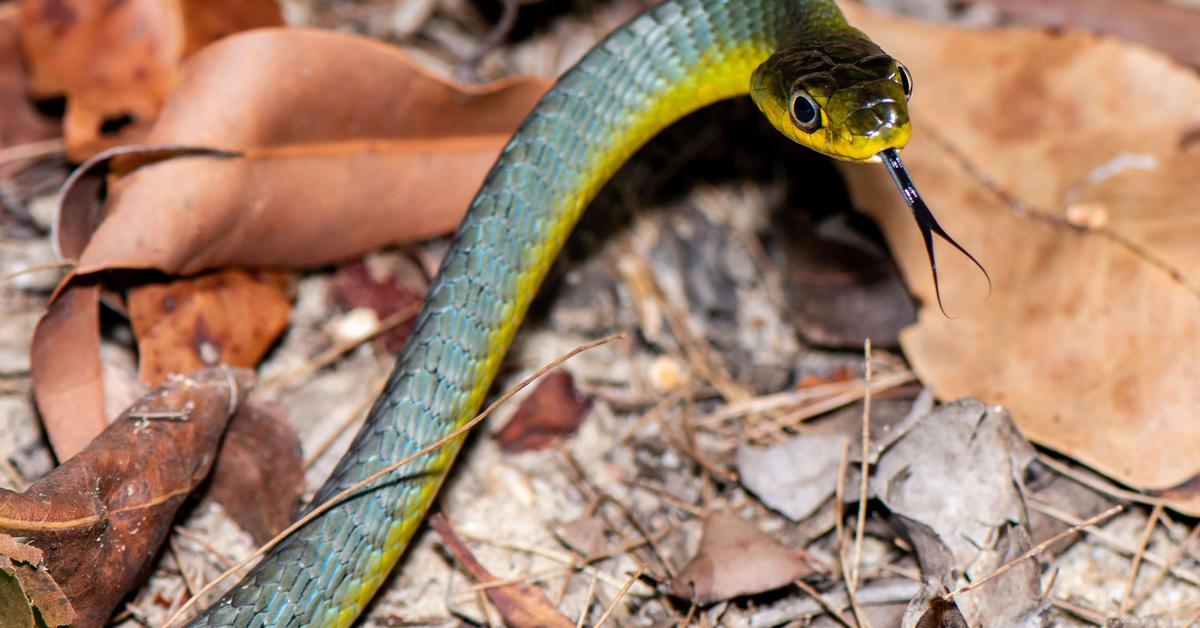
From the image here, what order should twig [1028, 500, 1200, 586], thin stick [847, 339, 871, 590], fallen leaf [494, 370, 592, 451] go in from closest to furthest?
1. thin stick [847, 339, 871, 590]
2. twig [1028, 500, 1200, 586]
3. fallen leaf [494, 370, 592, 451]

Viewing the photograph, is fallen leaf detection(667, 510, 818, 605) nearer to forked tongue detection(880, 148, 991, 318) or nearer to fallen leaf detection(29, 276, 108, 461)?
forked tongue detection(880, 148, 991, 318)

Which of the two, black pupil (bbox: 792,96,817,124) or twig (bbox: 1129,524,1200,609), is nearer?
black pupil (bbox: 792,96,817,124)

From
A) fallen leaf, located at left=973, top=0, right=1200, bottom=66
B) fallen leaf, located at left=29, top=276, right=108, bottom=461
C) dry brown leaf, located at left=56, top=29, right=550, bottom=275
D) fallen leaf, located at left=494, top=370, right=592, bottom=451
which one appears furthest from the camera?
fallen leaf, located at left=973, top=0, right=1200, bottom=66

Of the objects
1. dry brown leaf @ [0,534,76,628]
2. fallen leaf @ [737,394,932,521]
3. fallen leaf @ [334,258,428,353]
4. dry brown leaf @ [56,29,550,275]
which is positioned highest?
dry brown leaf @ [56,29,550,275]

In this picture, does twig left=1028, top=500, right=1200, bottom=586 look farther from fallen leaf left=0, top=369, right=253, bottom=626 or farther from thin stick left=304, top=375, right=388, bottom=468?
fallen leaf left=0, top=369, right=253, bottom=626

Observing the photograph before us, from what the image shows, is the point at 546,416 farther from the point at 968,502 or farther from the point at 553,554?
the point at 968,502

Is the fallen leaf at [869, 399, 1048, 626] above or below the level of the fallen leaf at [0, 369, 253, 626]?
below

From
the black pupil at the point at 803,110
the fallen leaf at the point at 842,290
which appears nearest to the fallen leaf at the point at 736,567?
the fallen leaf at the point at 842,290

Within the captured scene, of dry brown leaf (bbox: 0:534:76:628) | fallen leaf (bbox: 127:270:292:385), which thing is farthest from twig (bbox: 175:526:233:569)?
dry brown leaf (bbox: 0:534:76:628)
